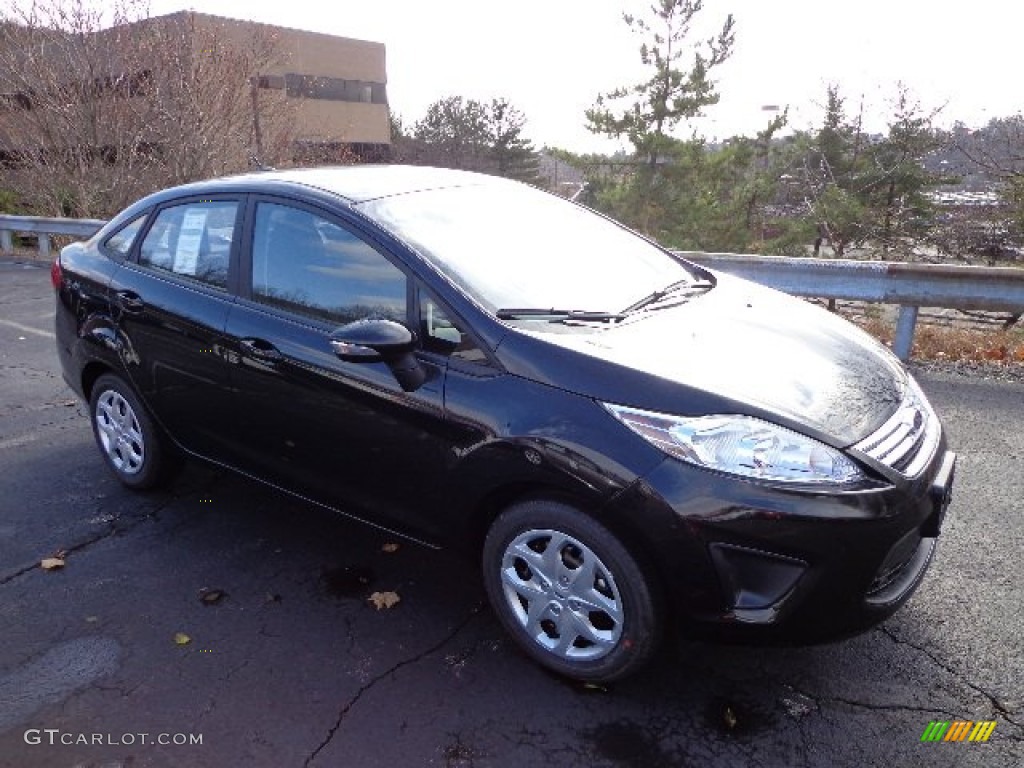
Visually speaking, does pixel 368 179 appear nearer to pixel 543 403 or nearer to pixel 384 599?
pixel 543 403

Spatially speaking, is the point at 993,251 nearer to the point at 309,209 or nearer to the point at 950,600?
the point at 950,600

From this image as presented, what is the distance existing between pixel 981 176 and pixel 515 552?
13.1 meters

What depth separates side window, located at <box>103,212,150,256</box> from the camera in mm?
3857

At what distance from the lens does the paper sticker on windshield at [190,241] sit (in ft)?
11.4

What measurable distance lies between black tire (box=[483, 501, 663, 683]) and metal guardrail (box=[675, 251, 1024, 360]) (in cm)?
363

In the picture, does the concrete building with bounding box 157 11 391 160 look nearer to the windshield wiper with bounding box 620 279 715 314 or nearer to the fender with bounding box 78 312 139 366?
the fender with bounding box 78 312 139 366

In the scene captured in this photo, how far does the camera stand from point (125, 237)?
3914 mm

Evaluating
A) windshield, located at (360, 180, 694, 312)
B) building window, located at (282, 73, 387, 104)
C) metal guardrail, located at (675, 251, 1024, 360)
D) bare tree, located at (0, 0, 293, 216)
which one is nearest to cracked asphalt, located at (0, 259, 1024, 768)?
windshield, located at (360, 180, 694, 312)

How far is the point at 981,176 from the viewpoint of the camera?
12.2m

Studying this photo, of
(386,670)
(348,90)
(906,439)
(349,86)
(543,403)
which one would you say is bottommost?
(386,670)

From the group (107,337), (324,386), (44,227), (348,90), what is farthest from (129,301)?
(348,90)

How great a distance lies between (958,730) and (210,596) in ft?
8.89

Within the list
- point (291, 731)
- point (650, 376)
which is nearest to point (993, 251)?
point (650, 376)

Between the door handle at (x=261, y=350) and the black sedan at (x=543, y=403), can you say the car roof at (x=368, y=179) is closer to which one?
Result: the black sedan at (x=543, y=403)
